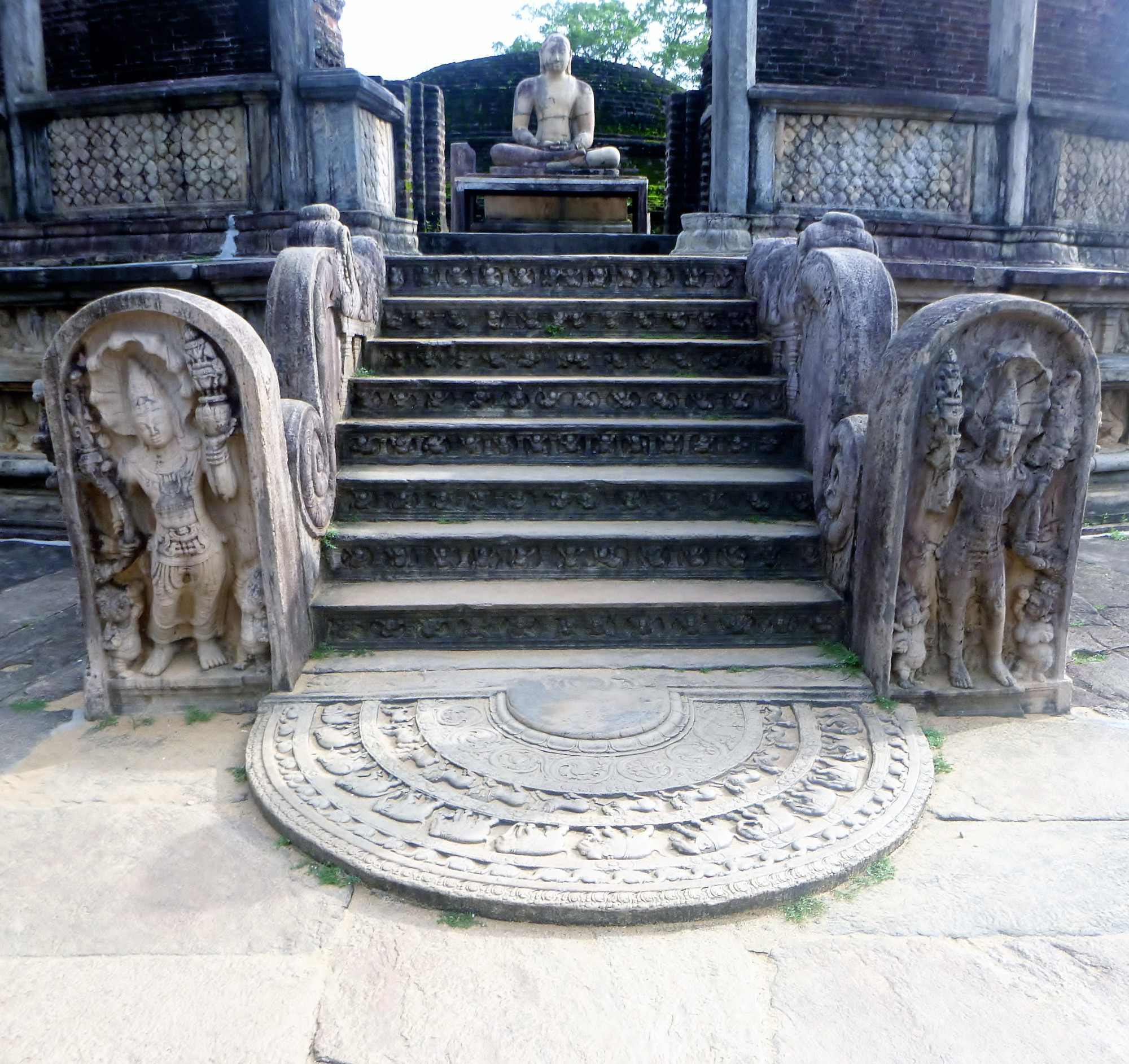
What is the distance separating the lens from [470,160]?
550 inches

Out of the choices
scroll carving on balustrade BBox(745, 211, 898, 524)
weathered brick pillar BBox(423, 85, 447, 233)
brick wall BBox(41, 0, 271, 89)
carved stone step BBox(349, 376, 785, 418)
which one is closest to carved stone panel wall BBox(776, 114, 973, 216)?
scroll carving on balustrade BBox(745, 211, 898, 524)

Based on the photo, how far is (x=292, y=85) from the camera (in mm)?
5992

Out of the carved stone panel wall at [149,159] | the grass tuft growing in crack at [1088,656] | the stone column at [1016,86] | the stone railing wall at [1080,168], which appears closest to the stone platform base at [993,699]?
the grass tuft growing in crack at [1088,656]

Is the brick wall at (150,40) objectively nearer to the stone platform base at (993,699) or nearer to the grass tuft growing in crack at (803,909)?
the stone platform base at (993,699)

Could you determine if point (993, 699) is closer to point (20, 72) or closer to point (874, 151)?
point (874, 151)

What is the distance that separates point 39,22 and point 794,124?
5756mm

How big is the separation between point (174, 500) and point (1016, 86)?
256 inches

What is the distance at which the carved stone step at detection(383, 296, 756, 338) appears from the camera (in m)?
4.77

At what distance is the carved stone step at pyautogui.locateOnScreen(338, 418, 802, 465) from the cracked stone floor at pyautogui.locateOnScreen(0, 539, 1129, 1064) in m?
1.81

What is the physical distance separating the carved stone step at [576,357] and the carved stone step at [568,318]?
25cm

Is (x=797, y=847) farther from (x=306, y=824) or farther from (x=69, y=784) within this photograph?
(x=69, y=784)

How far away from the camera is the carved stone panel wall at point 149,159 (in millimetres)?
6262

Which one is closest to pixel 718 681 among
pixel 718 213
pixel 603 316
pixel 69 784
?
pixel 69 784

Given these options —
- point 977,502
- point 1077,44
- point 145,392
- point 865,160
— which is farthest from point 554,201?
point 977,502
